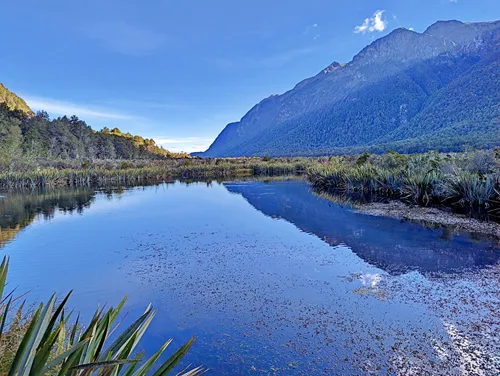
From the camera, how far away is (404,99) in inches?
3718

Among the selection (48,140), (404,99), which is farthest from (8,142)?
(404,99)

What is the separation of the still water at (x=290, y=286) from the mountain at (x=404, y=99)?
4601 cm

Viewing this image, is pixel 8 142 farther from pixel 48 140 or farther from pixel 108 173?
pixel 48 140

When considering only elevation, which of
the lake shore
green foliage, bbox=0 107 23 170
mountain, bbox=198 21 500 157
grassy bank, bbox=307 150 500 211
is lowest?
the lake shore

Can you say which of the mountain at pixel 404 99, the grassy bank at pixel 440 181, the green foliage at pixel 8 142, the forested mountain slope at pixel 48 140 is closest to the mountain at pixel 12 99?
the forested mountain slope at pixel 48 140

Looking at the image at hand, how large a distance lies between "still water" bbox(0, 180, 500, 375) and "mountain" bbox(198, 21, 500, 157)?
46011 mm

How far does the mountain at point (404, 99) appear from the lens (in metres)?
63.9

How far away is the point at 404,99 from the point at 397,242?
9866cm

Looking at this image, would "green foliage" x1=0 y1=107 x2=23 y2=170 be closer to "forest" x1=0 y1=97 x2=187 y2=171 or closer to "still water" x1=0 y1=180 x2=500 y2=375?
"forest" x1=0 y1=97 x2=187 y2=171

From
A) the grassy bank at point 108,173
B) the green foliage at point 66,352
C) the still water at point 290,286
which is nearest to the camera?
the green foliage at point 66,352

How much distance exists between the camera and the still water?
371 cm

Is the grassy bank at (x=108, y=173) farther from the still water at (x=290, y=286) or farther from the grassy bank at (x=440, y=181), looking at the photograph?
the still water at (x=290, y=286)

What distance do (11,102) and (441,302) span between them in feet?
324

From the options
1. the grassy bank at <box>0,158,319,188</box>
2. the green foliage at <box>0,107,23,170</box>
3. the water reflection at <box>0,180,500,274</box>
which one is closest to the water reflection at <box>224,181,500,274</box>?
the water reflection at <box>0,180,500,274</box>
